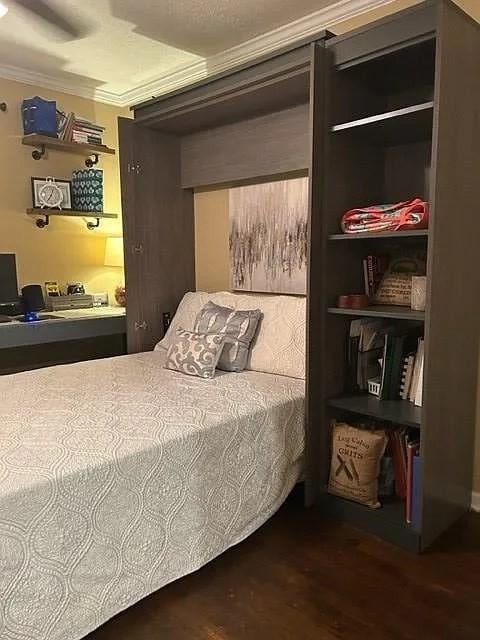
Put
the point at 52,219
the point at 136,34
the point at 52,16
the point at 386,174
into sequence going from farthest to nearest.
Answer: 1. the point at 52,219
2. the point at 136,34
3. the point at 52,16
4. the point at 386,174

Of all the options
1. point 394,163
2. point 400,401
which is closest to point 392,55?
point 394,163

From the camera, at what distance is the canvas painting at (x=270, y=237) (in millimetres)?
2834

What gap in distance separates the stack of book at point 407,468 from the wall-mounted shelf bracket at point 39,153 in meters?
2.97

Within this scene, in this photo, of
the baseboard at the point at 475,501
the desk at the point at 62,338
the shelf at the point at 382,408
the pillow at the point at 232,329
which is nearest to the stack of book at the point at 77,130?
the desk at the point at 62,338

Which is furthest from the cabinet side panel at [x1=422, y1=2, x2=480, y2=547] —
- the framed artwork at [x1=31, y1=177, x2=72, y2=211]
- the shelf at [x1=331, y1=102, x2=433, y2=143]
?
the framed artwork at [x1=31, y1=177, x2=72, y2=211]

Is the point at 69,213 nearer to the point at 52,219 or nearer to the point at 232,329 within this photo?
the point at 52,219

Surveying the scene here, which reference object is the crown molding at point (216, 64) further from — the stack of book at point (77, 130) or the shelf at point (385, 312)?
the shelf at point (385, 312)

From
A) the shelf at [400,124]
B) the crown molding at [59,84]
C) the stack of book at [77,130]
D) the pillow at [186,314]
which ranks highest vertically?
the crown molding at [59,84]

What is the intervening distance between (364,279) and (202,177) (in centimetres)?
140

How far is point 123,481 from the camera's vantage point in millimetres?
1635

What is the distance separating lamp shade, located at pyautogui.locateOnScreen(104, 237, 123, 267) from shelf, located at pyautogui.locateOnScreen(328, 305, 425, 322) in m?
2.16

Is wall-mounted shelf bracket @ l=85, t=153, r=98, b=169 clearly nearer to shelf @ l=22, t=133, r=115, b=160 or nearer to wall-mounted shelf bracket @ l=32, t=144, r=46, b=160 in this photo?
shelf @ l=22, t=133, r=115, b=160

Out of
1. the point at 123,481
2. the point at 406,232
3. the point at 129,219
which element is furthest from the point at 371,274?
the point at 129,219

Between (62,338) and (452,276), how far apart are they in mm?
2306
